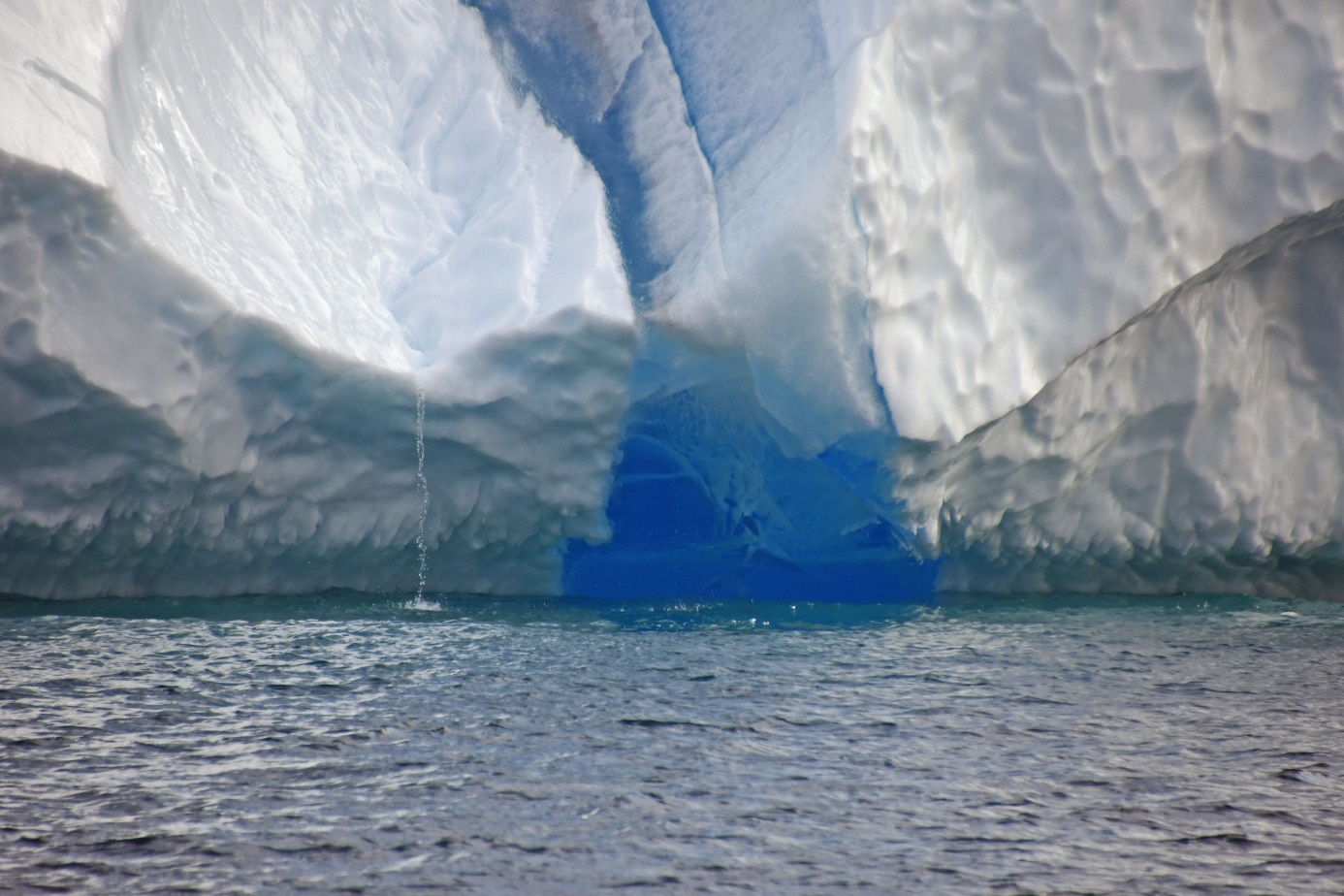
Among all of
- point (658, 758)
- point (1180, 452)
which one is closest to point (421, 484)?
point (658, 758)

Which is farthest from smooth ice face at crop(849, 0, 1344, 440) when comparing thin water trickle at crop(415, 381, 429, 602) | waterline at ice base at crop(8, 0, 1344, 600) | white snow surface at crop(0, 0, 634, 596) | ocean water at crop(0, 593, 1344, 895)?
thin water trickle at crop(415, 381, 429, 602)

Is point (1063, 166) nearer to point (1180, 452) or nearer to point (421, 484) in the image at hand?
point (1180, 452)

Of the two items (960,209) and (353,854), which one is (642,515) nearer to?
(960,209)

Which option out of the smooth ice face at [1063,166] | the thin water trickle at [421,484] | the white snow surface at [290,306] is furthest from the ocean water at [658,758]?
the smooth ice face at [1063,166]

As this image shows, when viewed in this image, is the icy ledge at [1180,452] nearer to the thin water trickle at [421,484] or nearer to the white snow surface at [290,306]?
the white snow surface at [290,306]

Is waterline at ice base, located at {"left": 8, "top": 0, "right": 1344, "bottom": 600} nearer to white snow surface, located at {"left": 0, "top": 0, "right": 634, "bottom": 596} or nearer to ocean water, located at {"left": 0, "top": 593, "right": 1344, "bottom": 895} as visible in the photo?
white snow surface, located at {"left": 0, "top": 0, "right": 634, "bottom": 596}

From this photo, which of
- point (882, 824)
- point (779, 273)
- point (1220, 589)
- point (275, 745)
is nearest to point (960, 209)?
point (779, 273)
